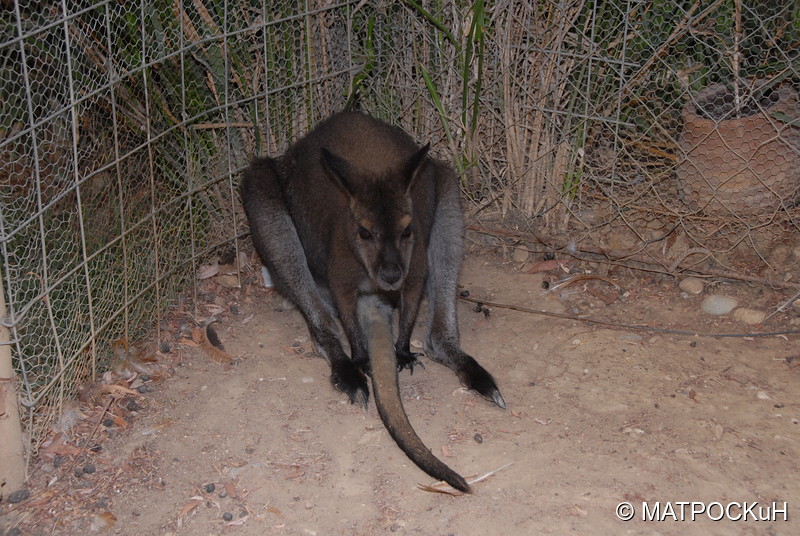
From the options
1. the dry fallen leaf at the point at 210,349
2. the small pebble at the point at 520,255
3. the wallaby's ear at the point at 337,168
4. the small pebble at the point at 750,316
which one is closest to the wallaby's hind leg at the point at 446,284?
the wallaby's ear at the point at 337,168

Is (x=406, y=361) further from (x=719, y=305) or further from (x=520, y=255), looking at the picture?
(x=719, y=305)

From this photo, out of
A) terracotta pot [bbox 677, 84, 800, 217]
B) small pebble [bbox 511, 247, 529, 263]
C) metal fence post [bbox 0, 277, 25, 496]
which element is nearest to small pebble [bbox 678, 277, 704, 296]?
terracotta pot [bbox 677, 84, 800, 217]

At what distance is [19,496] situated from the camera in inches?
118

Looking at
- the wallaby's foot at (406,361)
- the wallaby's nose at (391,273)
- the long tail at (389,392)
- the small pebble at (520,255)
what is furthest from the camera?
the small pebble at (520,255)

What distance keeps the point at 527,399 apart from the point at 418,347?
0.78 m

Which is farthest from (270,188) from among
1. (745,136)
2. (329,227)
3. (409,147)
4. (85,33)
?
(745,136)

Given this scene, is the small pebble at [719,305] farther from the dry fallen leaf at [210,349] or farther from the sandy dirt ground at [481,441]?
the dry fallen leaf at [210,349]

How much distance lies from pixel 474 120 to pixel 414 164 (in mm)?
1232

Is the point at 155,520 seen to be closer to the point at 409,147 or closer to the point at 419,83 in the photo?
the point at 409,147

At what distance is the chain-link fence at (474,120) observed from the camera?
3.72 meters

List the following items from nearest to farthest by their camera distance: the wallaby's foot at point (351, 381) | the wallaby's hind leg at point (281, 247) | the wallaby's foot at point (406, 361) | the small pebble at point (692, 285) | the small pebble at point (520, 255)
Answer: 1. the wallaby's foot at point (351, 381)
2. the wallaby's foot at point (406, 361)
3. the wallaby's hind leg at point (281, 247)
4. the small pebble at point (692, 285)
5. the small pebble at point (520, 255)

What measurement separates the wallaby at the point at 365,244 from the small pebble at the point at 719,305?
54.0 inches

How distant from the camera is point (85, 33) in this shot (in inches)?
137

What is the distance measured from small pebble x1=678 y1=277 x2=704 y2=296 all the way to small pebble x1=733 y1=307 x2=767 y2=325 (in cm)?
27
